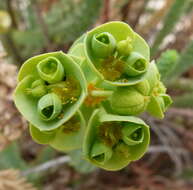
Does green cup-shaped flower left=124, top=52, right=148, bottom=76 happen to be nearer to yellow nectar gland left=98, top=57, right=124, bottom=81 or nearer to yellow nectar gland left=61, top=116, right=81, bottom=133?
yellow nectar gland left=98, top=57, right=124, bottom=81

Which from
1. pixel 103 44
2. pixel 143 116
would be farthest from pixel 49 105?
pixel 143 116

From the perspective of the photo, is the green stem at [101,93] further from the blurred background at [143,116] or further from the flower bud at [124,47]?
the blurred background at [143,116]

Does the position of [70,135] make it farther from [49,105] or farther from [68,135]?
[49,105]

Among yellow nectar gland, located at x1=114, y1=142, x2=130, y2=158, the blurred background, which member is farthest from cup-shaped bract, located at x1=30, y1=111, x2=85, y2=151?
the blurred background

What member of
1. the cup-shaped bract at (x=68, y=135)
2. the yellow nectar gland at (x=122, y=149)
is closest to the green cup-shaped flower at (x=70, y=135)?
the cup-shaped bract at (x=68, y=135)

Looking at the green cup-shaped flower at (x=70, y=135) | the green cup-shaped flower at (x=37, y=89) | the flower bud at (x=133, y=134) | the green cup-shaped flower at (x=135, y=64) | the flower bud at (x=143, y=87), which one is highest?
the green cup-shaped flower at (x=135, y=64)

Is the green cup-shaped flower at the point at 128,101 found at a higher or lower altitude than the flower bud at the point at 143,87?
lower

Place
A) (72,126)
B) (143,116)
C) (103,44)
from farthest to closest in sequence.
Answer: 1. (143,116)
2. (72,126)
3. (103,44)
